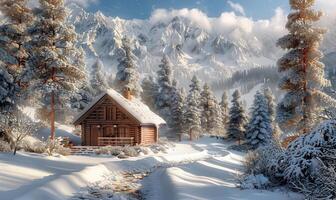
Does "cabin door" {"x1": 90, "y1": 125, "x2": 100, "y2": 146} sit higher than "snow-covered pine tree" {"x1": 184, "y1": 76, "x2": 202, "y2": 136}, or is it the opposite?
"snow-covered pine tree" {"x1": 184, "y1": 76, "x2": 202, "y2": 136}

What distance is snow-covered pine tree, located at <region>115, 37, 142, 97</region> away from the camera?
47.8 meters

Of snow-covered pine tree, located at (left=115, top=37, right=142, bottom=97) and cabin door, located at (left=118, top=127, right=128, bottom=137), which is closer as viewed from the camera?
cabin door, located at (left=118, top=127, right=128, bottom=137)

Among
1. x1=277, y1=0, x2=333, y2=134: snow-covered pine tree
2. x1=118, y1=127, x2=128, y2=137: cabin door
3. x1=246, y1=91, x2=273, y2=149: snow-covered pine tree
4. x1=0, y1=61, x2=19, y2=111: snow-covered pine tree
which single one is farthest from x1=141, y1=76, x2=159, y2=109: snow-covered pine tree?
x1=277, y1=0, x2=333, y2=134: snow-covered pine tree

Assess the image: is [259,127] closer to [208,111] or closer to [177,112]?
[177,112]

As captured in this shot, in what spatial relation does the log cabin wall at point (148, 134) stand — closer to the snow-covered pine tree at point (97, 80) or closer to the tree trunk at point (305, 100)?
the tree trunk at point (305, 100)

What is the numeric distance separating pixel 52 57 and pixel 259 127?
28.4m

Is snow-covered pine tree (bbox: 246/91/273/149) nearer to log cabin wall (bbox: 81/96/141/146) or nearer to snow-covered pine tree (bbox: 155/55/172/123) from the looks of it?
snow-covered pine tree (bbox: 155/55/172/123)

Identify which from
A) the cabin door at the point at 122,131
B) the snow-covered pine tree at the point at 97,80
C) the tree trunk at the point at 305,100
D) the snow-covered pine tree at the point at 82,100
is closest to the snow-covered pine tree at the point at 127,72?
the snow-covered pine tree at the point at 82,100

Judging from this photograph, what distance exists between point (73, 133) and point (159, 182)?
99.3ft

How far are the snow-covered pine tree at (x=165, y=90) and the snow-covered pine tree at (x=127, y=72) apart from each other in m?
10.1

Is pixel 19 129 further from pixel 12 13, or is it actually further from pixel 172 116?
pixel 172 116

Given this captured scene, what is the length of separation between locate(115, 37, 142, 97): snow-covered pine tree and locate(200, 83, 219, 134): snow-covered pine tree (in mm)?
20686

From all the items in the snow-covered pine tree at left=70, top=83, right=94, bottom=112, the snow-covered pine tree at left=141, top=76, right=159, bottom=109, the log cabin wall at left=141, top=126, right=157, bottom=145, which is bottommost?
the log cabin wall at left=141, top=126, right=157, bottom=145

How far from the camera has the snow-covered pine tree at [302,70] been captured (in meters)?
21.7
